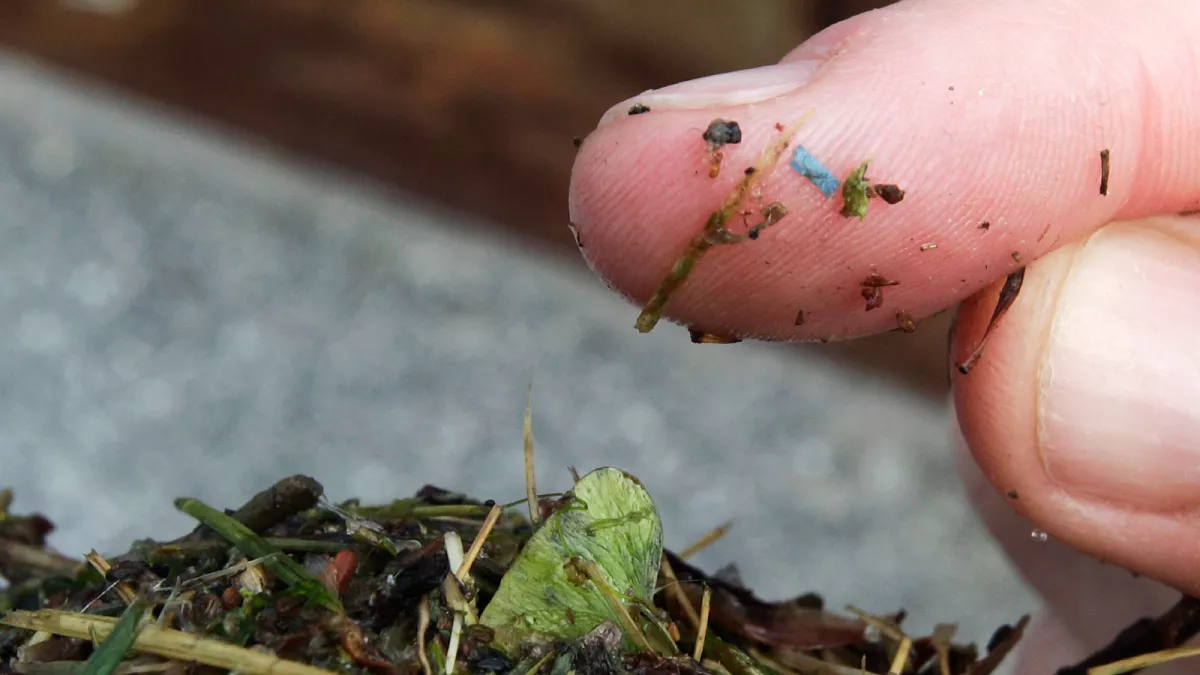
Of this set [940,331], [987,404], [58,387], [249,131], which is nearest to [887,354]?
[940,331]

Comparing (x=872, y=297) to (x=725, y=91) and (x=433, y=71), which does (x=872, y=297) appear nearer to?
(x=725, y=91)

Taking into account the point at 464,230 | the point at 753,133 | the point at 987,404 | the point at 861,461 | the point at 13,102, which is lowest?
the point at 861,461

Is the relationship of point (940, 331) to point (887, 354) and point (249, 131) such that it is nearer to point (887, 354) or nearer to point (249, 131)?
point (887, 354)

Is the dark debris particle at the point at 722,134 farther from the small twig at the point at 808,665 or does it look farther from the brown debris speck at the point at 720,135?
the small twig at the point at 808,665

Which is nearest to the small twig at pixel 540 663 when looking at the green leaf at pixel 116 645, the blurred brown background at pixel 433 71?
the green leaf at pixel 116 645

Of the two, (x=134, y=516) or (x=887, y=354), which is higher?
(x=134, y=516)

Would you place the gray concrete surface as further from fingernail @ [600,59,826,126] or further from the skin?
fingernail @ [600,59,826,126]
